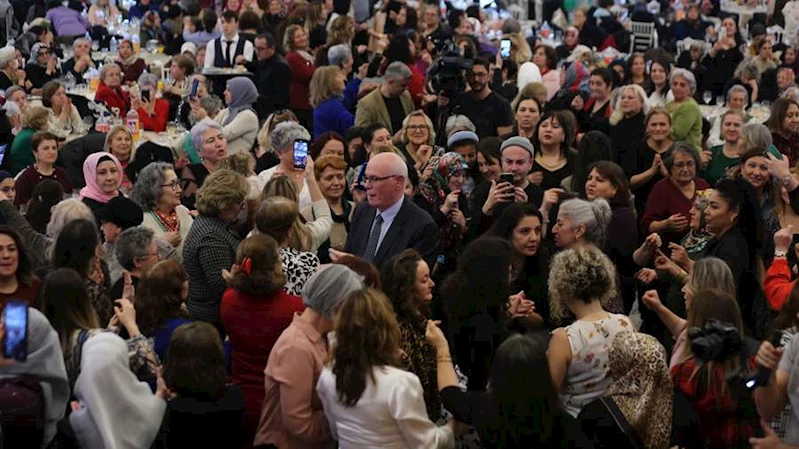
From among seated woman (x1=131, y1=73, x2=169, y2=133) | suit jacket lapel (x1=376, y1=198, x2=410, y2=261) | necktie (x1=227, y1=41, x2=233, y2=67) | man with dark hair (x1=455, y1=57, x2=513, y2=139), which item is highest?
suit jacket lapel (x1=376, y1=198, x2=410, y2=261)

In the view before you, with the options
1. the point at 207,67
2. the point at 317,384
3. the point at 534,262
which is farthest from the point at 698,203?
the point at 207,67

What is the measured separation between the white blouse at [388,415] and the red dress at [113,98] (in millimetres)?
6682

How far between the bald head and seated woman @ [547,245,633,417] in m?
1.46

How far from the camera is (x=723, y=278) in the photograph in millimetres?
5172

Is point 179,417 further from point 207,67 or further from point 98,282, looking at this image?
point 207,67

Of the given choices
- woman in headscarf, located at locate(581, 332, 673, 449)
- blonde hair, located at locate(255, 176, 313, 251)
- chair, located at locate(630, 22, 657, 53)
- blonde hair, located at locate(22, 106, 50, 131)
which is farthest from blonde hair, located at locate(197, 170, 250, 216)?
chair, located at locate(630, 22, 657, 53)

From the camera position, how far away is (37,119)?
8.84 m

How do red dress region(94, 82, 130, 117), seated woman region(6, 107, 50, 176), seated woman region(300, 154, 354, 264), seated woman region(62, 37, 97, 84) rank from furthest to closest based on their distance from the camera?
seated woman region(62, 37, 97, 84) → red dress region(94, 82, 130, 117) → seated woman region(6, 107, 50, 176) → seated woman region(300, 154, 354, 264)

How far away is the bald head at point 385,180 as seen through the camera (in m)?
6.05

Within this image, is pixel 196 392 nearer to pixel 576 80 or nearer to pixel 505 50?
pixel 576 80

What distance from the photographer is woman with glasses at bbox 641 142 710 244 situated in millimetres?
7012

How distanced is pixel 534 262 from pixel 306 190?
1.37 meters

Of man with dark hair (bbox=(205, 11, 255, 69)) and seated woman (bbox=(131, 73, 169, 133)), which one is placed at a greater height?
seated woman (bbox=(131, 73, 169, 133))

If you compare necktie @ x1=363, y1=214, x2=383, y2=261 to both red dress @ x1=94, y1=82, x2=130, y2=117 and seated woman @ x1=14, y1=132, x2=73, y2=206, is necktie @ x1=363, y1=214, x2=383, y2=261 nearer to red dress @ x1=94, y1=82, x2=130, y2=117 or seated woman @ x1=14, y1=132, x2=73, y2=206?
seated woman @ x1=14, y1=132, x2=73, y2=206
